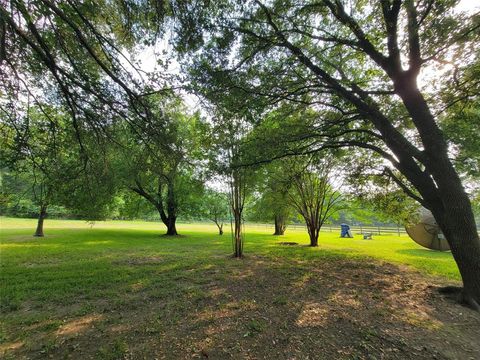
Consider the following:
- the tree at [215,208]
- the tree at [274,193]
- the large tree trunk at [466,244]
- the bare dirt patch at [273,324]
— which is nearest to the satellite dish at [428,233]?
the tree at [274,193]

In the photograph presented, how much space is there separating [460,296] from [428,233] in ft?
41.4

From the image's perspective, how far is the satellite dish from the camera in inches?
592

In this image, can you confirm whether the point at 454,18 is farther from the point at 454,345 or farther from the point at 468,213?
the point at 454,345

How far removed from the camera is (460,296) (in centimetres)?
522

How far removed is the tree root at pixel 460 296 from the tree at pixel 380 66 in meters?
0.02

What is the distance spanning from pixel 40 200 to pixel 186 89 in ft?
13.2

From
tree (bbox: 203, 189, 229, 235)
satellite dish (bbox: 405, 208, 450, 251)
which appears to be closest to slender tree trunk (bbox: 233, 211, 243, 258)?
satellite dish (bbox: 405, 208, 450, 251)

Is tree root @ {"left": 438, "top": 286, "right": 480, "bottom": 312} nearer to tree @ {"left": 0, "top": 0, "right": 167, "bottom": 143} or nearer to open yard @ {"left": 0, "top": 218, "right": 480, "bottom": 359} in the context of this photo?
open yard @ {"left": 0, "top": 218, "right": 480, "bottom": 359}

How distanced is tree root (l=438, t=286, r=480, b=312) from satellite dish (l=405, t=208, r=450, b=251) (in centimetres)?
1050

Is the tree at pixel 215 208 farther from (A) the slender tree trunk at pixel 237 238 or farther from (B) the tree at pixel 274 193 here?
(A) the slender tree trunk at pixel 237 238

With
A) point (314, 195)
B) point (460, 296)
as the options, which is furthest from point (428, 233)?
point (460, 296)

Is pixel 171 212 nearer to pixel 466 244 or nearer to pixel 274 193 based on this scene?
pixel 274 193

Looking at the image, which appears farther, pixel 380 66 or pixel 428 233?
pixel 428 233

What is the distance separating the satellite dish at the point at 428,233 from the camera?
15.0 m
